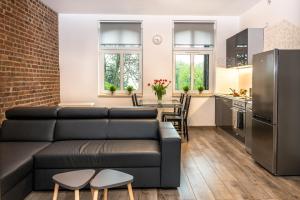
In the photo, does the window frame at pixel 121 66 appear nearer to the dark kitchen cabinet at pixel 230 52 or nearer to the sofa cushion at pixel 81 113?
the dark kitchen cabinet at pixel 230 52

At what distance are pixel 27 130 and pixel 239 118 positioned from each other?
11.8 ft

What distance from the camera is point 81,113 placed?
3809 millimetres

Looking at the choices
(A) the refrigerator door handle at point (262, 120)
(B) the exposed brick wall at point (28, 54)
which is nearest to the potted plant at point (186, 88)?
(A) the refrigerator door handle at point (262, 120)

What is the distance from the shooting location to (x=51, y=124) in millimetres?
3758

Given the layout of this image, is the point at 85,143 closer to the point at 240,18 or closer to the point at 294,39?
the point at 294,39

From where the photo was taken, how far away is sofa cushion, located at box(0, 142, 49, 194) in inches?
96.7

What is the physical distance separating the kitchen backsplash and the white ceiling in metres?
0.95

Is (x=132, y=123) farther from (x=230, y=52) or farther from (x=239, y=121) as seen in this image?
(x=230, y=52)

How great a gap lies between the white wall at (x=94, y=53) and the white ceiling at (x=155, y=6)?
0.87 feet

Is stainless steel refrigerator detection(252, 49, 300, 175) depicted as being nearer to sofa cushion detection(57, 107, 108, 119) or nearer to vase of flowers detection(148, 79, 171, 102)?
sofa cushion detection(57, 107, 108, 119)

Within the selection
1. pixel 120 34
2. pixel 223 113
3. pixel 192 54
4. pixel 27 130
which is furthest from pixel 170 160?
pixel 120 34

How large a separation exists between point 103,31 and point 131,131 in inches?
158

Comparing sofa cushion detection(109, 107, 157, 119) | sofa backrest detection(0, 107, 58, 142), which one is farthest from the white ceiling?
sofa backrest detection(0, 107, 58, 142)

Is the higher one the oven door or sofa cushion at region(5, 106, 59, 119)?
sofa cushion at region(5, 106, 59, 119)
